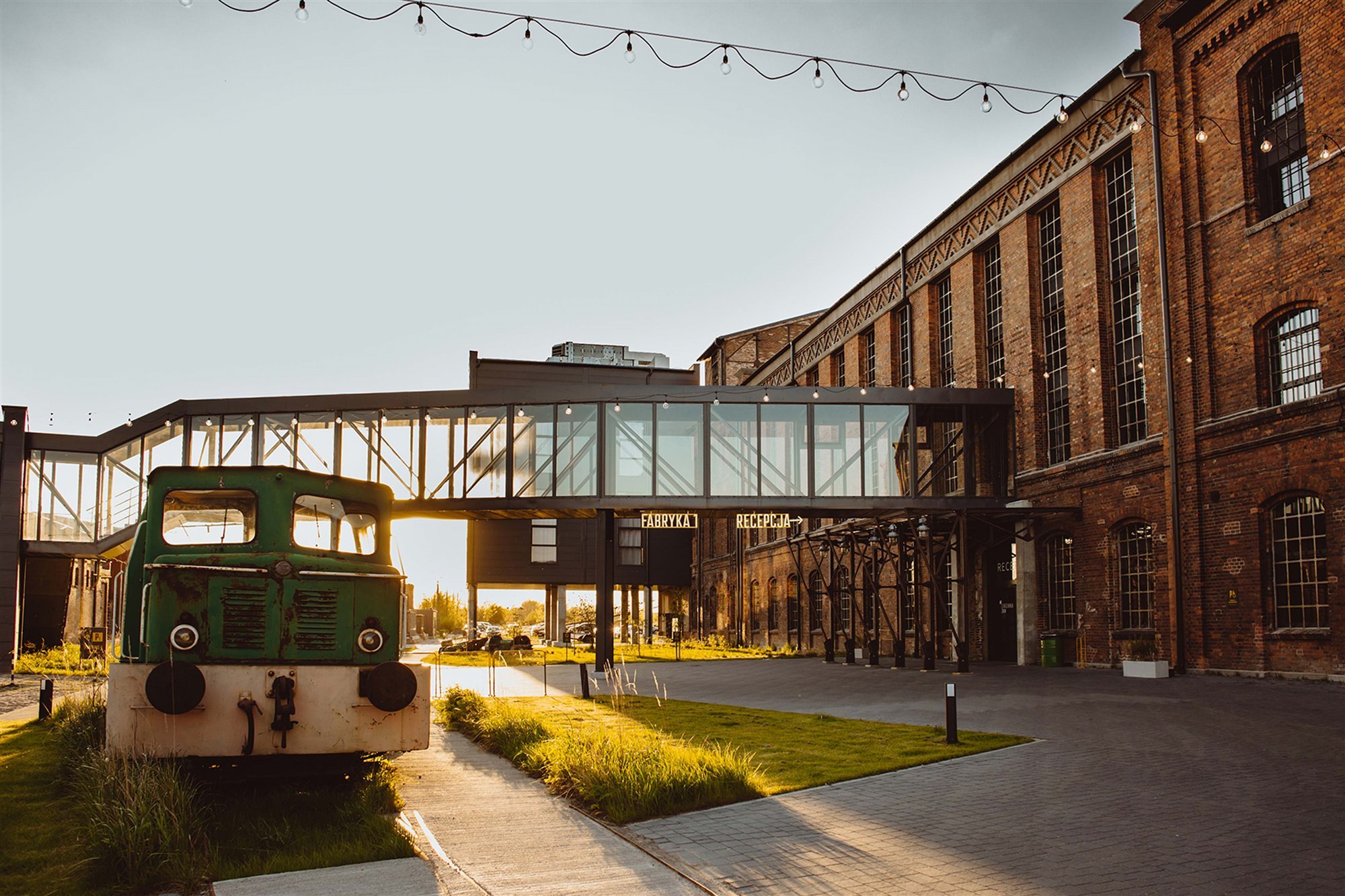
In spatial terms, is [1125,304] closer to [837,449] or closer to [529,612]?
[837,449]

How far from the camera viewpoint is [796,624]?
145 feet

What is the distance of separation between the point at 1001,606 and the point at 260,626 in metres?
24.0

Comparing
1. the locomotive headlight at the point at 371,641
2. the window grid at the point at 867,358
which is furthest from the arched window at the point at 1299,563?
the window grid at the point at 867,358

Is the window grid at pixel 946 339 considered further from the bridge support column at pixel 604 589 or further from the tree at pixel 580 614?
the tree at pixel 580 614

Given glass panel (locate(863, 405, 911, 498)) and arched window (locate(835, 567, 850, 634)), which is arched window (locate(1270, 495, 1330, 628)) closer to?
glass panel (locate(863, 405, 911, 498))

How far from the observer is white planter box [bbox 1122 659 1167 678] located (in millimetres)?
20516

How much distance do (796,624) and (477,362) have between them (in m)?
25.1

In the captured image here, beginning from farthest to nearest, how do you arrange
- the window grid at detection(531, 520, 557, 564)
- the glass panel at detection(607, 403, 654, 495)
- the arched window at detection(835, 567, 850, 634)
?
the window grid at detection(531, 520, 557, 564) → the arched window at detection(835, 567, 850, 634) → the glass panel at detection(607, 403, 654, 495)

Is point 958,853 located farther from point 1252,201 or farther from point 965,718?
point 1252,201

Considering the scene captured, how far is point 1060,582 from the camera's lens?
26.0 metres

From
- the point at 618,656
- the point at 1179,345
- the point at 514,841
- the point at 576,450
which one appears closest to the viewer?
the point at 514,841

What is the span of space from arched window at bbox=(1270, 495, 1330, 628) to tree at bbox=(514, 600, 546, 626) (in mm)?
141834

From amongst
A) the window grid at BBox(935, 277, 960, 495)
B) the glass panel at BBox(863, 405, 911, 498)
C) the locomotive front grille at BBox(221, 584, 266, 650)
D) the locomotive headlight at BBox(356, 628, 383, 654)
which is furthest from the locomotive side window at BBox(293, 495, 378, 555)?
the window grid at BBox(935, 277, 960, 495)

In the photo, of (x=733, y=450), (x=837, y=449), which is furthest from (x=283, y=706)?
(x=837, y=449)
